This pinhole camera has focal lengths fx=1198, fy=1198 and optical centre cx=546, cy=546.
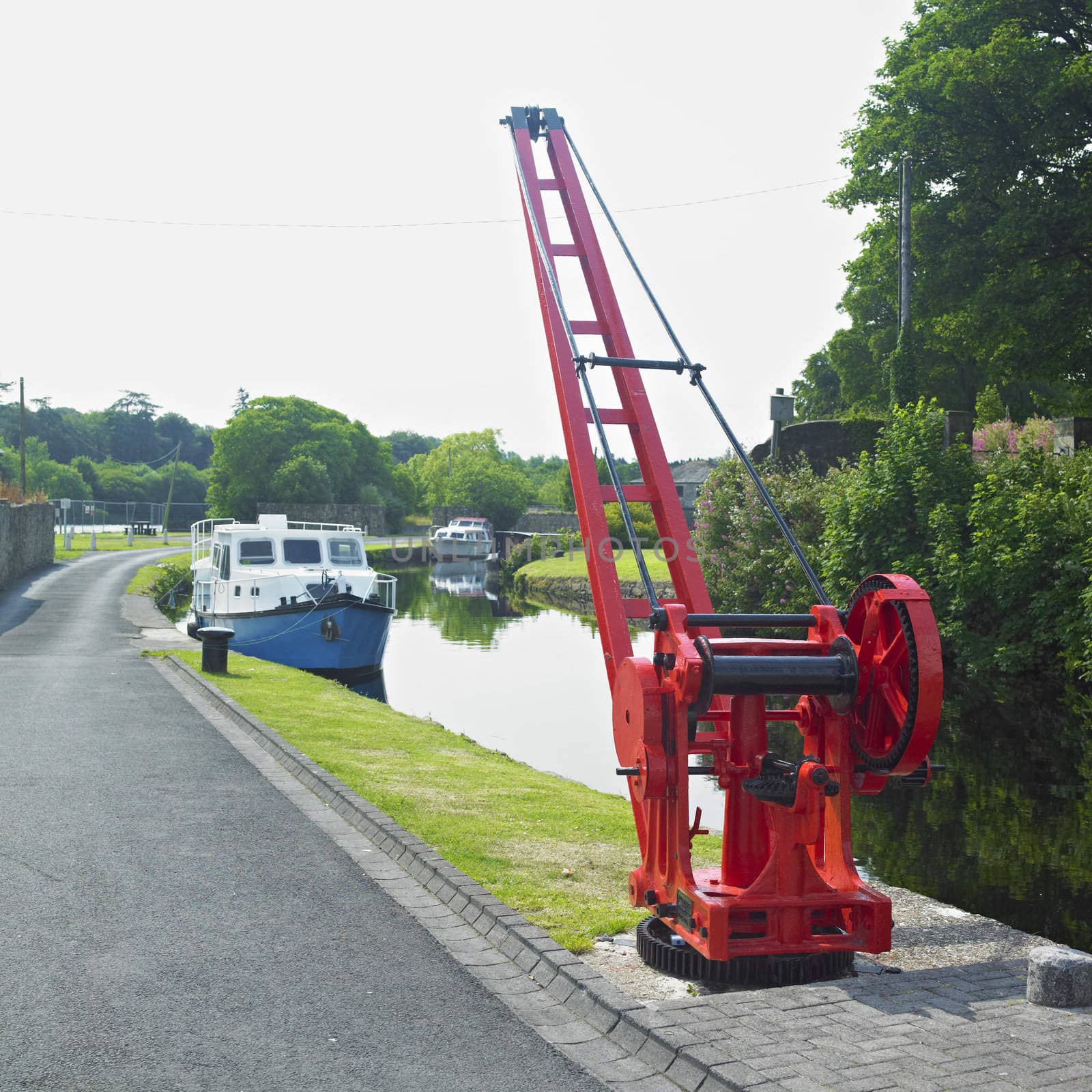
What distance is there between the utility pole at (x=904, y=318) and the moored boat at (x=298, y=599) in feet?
45.9

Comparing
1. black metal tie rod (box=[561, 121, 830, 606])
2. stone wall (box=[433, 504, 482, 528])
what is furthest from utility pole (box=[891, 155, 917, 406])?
stone wall (box=[433, 504, 482, 528])

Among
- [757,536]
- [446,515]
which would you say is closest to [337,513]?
[446,515]

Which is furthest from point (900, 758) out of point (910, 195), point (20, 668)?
point (910, 195)

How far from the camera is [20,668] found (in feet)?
66.2

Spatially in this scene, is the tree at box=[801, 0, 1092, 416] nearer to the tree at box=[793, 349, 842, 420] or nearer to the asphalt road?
the tree at box=[793, 349, 842, 420]

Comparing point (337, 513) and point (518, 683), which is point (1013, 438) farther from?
point (337, 513)

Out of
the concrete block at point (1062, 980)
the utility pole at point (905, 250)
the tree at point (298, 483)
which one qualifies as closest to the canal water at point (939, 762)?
the concrete block at point (1062, 980)

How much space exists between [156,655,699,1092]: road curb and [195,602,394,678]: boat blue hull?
598 inches

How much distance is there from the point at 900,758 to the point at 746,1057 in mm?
1738

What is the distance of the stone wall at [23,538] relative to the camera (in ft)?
127

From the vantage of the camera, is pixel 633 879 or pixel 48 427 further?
pixel 48 427

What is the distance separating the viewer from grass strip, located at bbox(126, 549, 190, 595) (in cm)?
3959

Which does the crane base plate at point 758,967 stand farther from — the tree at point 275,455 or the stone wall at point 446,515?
the stone wall at point 446,515

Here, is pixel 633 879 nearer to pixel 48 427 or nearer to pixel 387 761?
pixel 387 761
